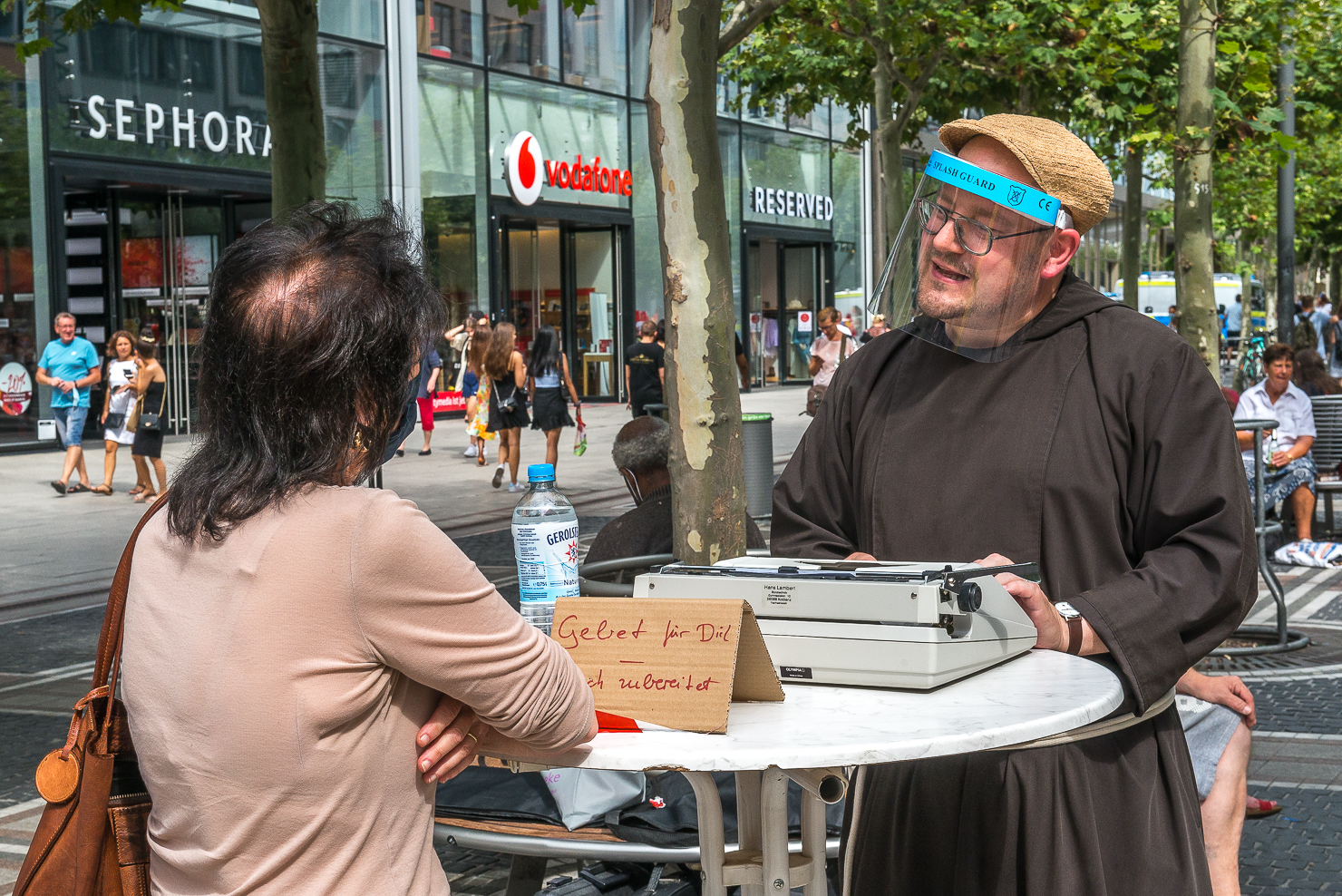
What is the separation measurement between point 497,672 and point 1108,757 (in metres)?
1.04

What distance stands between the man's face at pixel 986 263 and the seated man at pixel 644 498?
255 centimetres

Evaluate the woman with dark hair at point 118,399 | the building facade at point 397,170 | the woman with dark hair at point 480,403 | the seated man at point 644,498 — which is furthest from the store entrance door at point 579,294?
the seated man at point 644,498

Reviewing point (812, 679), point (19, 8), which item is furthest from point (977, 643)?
point (19, 8)

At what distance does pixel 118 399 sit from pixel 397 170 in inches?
335

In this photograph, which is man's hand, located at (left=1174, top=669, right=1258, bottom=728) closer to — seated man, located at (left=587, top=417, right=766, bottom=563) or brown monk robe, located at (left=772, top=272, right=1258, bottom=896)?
brown monk robe, located at (left=772, top=272, right=1258, bottom=896)

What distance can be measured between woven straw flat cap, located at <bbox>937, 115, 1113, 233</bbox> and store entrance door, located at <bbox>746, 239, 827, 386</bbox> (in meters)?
28.8

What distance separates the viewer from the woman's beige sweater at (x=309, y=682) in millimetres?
1654

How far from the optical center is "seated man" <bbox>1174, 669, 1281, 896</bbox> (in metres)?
3.41

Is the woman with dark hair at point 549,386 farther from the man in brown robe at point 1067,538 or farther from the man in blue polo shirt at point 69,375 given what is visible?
the man in brown robe at point 1067,538

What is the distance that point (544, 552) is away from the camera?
281 cm

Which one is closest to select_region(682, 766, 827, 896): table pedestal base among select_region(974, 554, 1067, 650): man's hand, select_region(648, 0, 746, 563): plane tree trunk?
select_region(974, 554, 1067, 650): man's hand

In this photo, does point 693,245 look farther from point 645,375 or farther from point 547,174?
point 547,174

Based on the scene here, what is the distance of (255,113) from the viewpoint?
64.5ft

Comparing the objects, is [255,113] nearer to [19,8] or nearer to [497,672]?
[19,8]
